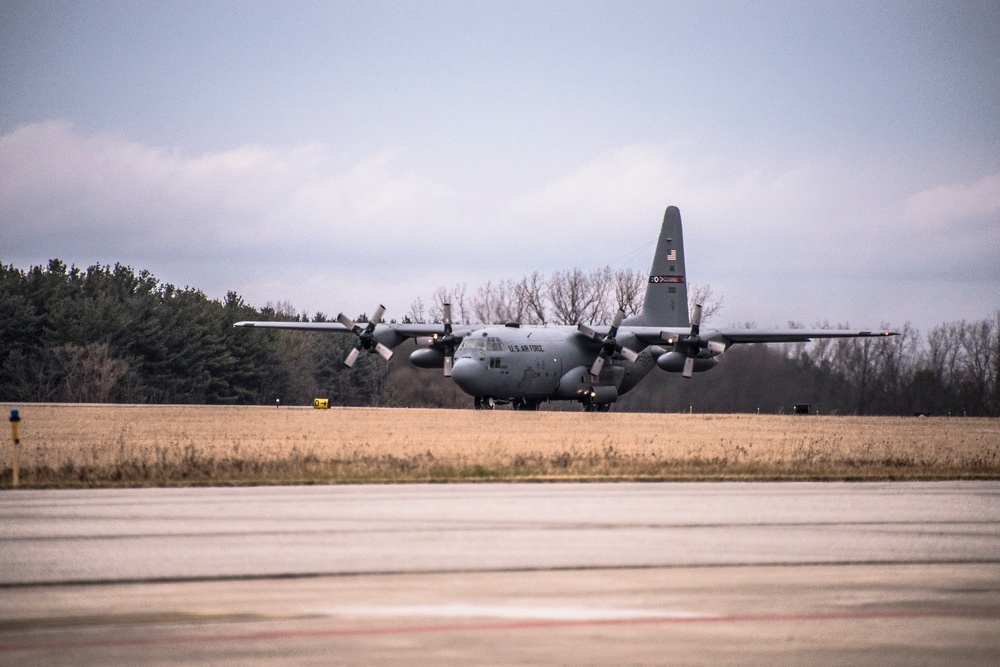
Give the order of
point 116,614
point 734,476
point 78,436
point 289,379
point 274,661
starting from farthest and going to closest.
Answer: point 289,379 → point 78,436 → point 734,476 → point 116,614 → point 274,661

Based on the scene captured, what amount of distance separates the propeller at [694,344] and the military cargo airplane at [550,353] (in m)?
0.05

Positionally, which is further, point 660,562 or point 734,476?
point 734,476

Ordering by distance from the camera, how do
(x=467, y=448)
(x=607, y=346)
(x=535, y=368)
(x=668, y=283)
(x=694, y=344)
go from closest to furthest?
1. (x=467, y=448)
2. (x=535, y=368)
3. (x=694, y=344)
4. (x=607, y=346)
5. (x=668, y=283)

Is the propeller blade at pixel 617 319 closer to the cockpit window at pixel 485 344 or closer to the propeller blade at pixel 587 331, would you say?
the propeller blade at pixel 587 331

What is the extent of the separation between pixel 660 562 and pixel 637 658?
4361 mm

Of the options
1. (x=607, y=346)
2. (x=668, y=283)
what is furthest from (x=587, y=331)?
(x=668, y=283)

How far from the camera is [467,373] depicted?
5553cm

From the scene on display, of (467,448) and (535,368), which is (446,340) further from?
(467,448)

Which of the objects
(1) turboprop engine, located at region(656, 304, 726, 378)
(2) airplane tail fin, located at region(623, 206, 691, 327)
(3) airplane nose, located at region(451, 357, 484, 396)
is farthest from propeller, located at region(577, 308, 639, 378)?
(2) airplane tail fin, located at region(623, 206, 691, 327)

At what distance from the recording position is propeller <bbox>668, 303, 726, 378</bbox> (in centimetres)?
5947

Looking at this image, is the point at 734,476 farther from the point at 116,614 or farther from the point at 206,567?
the point at 116,614

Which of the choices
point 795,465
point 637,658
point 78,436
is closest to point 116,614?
point 637,658

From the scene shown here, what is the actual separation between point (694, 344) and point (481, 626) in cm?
5234

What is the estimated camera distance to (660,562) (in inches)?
472
